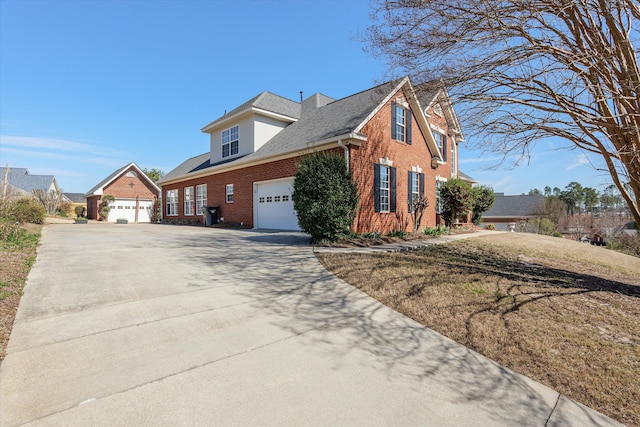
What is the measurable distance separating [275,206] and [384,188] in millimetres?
5114

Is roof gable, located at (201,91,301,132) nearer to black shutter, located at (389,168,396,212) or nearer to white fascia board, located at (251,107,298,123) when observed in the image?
white fascia board, located at (251,107,298,123)

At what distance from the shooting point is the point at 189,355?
319 centimetres

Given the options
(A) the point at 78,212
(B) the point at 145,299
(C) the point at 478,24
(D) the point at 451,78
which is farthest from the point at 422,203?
(A) the point at 78,212

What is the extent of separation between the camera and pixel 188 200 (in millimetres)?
22266

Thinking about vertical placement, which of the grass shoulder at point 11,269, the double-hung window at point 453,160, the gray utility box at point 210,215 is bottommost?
the grass shoulder at point 11,269

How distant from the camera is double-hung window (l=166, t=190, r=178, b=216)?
23.9m

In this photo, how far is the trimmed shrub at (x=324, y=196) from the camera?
31.3ft

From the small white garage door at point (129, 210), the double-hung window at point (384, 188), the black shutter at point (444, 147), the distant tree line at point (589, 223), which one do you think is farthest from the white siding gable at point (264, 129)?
the distant tree line at point (589, 223)

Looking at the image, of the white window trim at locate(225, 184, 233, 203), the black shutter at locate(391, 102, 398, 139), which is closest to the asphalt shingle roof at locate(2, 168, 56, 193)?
the white window trim at locate(225, 184, 233, 203)

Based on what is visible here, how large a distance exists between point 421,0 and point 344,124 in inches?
263

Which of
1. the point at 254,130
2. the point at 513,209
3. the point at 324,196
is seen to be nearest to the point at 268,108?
the point at 254,130

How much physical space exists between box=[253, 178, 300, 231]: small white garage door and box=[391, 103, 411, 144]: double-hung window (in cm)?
520

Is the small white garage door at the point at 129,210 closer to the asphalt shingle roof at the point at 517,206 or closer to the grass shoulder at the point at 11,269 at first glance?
the grass shoulder at the point at 11,269

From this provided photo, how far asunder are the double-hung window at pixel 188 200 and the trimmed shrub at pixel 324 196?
1434cm
